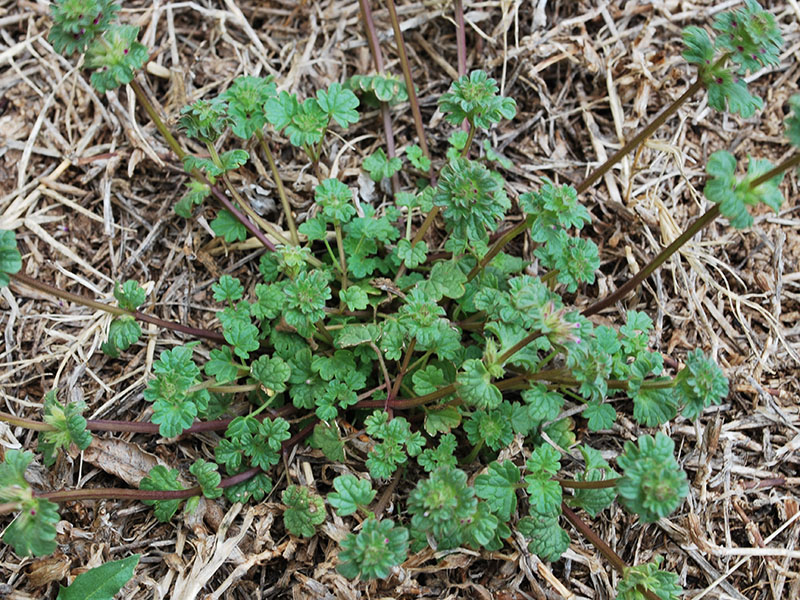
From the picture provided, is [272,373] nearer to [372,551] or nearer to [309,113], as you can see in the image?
[372,551]

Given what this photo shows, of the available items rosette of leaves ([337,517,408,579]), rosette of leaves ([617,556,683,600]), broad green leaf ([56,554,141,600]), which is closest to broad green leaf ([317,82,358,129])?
rosette of leaves ([337,517,408,579])

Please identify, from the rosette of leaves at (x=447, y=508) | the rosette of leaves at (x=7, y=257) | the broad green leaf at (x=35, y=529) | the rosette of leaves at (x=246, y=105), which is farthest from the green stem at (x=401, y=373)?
the rosette of leaves at (x=7, y=257)

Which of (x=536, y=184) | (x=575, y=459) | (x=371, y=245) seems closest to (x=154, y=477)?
(x=371, y=245)

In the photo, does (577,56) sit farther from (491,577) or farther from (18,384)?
(18,384)

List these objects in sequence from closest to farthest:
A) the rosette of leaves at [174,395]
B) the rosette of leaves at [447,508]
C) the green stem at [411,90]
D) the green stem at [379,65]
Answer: the rosette of leaves at [447,508]
the rosette of leaves at [174,395]
the green stem at [411,90]
the green stem at [379,65]

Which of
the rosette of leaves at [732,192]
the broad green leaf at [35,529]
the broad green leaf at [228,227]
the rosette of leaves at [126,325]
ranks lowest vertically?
the broad green leaf at [35,529]

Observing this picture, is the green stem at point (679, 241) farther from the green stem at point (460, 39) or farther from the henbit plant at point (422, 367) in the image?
the green stem at point (460, 39)

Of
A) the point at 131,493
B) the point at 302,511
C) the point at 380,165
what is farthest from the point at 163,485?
the point at 380,165
